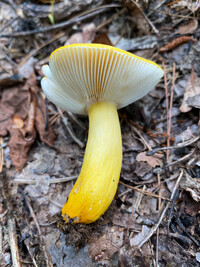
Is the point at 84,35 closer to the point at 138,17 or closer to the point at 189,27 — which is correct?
the point at 138,17

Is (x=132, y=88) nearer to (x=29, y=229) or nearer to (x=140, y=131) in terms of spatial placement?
(x=140, y=131)

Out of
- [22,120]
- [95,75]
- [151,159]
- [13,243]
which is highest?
[95,75]

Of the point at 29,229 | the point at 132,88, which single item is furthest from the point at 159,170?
the point at 29,229

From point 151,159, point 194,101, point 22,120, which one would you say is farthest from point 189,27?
point 22,120

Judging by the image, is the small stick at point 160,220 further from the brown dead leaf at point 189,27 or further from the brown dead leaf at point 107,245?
the brown dead leaf at point 189,27

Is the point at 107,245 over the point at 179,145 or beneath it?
beneath

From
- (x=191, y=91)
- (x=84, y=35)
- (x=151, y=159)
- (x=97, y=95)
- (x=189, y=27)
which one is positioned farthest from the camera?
(x=84, y=35)

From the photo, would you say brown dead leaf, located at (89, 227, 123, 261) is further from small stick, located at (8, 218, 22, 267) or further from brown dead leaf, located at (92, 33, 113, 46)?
brown dead leaf, located at (92, 33, 113, 46)

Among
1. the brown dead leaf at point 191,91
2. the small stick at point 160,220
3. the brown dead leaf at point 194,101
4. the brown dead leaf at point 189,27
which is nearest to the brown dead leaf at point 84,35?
the brown dead leaf at point 189,27
